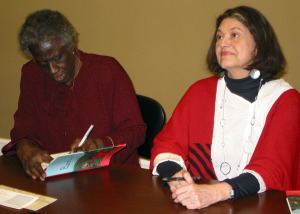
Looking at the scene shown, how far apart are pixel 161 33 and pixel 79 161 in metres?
1.83

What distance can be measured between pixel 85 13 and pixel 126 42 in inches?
20.9

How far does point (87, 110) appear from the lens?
2193 millimetres

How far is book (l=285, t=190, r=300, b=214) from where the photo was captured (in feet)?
3.97

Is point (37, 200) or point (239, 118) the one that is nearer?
point (37, 200)

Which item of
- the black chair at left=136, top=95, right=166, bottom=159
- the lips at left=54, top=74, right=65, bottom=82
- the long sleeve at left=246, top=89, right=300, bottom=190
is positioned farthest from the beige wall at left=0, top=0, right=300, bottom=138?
the lips at left=54, top=74, right=65, bottom=82

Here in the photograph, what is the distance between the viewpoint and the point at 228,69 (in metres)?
1.92

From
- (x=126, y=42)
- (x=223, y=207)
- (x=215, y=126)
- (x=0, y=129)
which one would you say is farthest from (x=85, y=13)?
(x=223, y=207)

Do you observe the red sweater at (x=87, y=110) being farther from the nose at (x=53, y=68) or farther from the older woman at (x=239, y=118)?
the older woman at (x=239, y=118)

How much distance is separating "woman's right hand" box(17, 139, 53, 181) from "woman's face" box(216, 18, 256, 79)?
1.05 meters

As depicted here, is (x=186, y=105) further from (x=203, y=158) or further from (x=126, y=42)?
(x=126, y=42)

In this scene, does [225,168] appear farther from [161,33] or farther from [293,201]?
[161,33]

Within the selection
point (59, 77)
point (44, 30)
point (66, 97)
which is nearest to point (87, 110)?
point (66, 97)

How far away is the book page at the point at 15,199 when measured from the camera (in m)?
1.36

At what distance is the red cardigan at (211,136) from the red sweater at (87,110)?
0.96 ft
